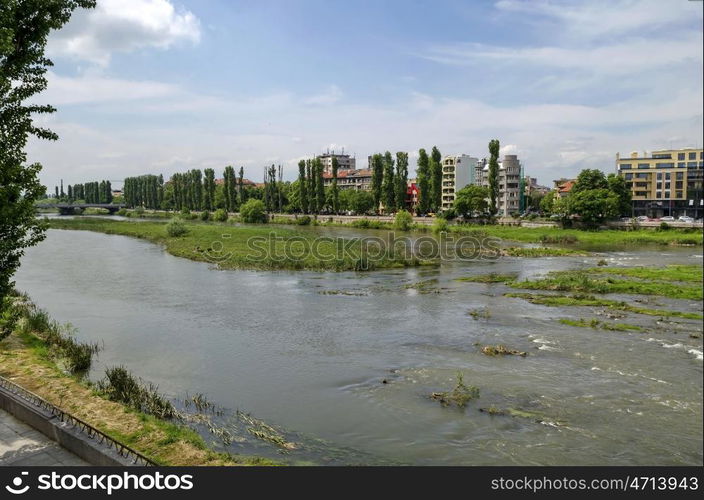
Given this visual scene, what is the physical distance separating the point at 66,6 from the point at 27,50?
1631mm

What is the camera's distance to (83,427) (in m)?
12.2

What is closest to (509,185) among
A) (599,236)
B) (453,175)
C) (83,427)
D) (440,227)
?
(453,175)

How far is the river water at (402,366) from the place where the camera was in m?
14.5

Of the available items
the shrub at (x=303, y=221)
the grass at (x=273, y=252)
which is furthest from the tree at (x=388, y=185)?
the grass at (x=273, y=252)

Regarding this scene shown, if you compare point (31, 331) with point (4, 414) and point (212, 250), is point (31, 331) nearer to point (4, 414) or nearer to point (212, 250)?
point (4, 414)

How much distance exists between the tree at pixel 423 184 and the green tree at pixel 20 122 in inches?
3647

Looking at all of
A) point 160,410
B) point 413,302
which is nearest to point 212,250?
point 413,302

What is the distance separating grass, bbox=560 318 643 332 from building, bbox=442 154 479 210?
110 meters

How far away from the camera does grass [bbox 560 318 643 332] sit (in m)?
25.6

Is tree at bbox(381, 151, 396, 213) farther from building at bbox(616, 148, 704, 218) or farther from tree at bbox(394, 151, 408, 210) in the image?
building at bbox(616, 148, 704, 218)

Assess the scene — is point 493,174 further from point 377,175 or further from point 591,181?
point 377,175

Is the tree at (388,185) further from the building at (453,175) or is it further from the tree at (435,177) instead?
the building at (453,175)

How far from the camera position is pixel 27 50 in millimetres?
12328

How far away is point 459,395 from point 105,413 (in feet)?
36.6
